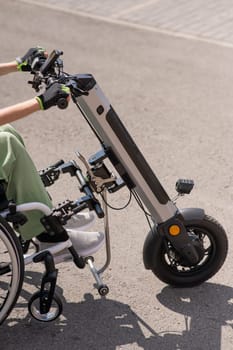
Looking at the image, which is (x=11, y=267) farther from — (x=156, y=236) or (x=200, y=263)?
(x=200, y=263)

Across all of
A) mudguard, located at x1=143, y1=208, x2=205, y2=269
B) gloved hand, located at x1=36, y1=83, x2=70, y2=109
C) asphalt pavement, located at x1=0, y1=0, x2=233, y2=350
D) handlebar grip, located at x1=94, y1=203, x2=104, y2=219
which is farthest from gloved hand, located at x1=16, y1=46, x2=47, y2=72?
asphalt pavement, located at x1=0, y1=0, x2=233, y2=350

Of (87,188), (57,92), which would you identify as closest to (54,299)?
(87,188)

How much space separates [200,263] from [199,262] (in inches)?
2.7

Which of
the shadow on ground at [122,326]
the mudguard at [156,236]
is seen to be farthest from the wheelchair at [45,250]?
the mudguard at [156,236]

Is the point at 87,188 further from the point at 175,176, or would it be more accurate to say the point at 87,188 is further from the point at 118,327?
the point at 175,176

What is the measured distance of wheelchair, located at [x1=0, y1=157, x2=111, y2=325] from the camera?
11.5ft

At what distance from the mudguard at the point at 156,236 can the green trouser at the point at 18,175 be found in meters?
0.69

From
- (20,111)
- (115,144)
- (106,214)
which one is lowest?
(106,214)

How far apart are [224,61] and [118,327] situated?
4.13 metres

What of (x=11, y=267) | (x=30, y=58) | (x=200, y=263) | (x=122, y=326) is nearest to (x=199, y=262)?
(x=200, y=263)

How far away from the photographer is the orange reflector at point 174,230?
390cm

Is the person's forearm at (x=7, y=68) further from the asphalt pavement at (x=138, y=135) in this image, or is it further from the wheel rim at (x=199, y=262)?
the wheel rim at (x=199, y=262)

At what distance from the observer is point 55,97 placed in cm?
330

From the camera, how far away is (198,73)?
279 inches
